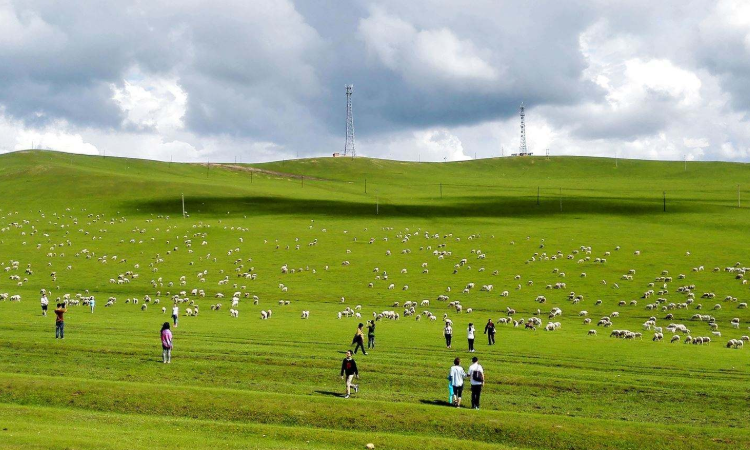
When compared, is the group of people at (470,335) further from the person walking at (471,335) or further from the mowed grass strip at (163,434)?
the mowed grass strip at (163,434)

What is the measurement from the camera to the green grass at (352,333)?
1201 inches

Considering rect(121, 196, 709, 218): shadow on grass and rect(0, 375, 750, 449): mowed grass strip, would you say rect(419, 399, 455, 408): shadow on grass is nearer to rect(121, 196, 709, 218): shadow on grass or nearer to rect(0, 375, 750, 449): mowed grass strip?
rect(0, 375, 750, 449): mowed grass strip

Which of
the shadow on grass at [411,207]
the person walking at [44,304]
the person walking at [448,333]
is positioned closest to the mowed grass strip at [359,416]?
the person walking at [448,333]

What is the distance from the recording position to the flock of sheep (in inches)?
2830

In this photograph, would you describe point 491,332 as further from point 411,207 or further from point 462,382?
point 411,207

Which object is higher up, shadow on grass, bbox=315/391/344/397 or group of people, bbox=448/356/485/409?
group of people, bbox=448/356/485/409

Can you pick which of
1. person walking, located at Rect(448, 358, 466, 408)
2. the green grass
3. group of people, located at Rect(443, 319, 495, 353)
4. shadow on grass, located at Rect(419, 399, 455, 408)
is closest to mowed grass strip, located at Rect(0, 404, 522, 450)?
the green grass

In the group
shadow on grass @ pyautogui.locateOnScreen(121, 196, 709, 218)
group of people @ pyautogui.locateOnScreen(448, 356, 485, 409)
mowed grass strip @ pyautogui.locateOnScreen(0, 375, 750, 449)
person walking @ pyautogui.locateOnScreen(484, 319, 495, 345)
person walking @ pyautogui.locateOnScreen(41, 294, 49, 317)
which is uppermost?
shadow on grass @ pyautogui.locateOnScreen(121, 196, 709, 218)

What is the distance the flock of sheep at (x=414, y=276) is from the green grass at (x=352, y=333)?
665mm

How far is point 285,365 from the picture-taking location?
1651 inches

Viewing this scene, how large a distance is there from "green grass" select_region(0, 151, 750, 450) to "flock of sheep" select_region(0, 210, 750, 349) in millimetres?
665

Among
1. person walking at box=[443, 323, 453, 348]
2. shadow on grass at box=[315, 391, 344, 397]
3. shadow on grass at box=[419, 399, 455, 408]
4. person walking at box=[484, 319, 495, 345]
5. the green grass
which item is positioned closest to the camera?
the green grass

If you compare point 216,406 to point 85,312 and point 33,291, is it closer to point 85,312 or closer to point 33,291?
point 85,312

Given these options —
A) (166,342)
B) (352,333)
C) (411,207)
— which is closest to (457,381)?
(166,342)
